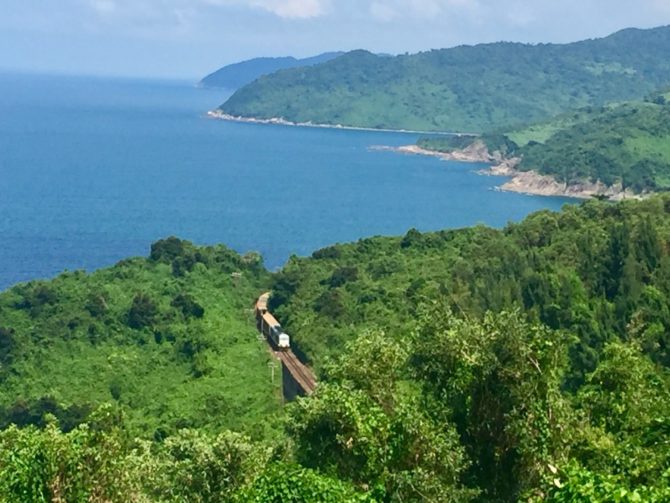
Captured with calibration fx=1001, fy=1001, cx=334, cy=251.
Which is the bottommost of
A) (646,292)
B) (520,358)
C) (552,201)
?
(552,201)

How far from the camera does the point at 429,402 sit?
564 inches

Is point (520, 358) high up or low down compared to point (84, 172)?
up

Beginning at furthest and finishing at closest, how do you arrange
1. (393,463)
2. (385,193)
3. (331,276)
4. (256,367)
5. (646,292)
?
1. (385,193)
2. (331,276)
3. (256,367)
4. (646,292)
5. (393,463)

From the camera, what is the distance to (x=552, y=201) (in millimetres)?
110500

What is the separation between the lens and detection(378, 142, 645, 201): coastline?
114 meters

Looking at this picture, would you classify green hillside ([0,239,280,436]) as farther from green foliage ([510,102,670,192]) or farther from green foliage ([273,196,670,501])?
green foliage ([510,102,670,192])

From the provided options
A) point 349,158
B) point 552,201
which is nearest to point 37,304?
point 552,201

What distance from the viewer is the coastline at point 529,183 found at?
11400 centimetres

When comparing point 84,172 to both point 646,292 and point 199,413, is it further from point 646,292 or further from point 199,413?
point 646,292

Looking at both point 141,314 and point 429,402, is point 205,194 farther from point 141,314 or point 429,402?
point 429,402

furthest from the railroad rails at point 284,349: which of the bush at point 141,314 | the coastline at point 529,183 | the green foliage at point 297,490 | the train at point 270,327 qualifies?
the coastline at point 529,183

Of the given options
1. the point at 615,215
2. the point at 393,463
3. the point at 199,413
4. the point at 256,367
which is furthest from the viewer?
the point at 615,215

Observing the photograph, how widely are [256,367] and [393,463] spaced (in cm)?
2669

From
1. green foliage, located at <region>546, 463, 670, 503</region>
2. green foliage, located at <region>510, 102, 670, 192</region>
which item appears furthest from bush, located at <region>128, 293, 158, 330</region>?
green foliage, located at <region>510, 102, 670, 192</region>
